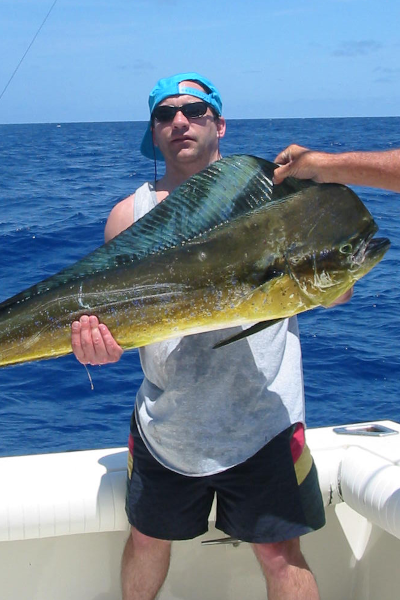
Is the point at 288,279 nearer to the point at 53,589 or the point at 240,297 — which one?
the point at 240,297

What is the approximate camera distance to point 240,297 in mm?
1828

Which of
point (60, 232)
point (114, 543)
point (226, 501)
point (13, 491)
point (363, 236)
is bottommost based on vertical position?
point (60, 232)

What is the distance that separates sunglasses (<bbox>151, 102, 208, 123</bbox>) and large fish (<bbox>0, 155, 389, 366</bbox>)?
1.92 ft

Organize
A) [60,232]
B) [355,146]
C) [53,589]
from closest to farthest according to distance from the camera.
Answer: [53,589] → [60,232] → [355,146]

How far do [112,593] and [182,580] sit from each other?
275mm

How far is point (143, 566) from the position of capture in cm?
250

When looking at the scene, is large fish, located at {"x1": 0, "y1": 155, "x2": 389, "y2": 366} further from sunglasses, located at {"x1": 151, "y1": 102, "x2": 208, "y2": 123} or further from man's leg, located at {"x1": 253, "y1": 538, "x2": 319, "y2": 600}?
man's leg, located at {"x1": 253, "y1": 538, "x2": 319, "y2": 600}

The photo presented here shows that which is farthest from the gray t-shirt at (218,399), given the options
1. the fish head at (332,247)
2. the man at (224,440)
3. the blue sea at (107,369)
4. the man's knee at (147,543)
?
the blue sea at (107,369)

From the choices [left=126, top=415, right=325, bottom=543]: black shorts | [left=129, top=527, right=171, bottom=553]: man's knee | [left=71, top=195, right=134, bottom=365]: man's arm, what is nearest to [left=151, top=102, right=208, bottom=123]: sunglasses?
[left=71, top=195, right=134, bottom=365]: man's arm

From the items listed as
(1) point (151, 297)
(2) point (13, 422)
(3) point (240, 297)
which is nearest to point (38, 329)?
(1) point (151, 297)

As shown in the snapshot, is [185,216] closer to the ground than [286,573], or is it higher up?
higher up

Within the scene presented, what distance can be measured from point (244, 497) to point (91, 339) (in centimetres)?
80

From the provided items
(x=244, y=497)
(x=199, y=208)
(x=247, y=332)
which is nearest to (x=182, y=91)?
(x=199, y=208)

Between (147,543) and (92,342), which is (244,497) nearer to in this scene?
(147,543)
